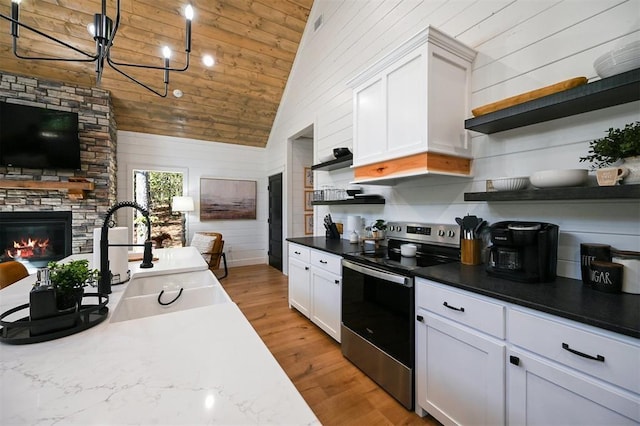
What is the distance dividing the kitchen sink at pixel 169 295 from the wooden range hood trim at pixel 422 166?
1437mm

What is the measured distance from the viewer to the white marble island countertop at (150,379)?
21.4 inches

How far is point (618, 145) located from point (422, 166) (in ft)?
2.92

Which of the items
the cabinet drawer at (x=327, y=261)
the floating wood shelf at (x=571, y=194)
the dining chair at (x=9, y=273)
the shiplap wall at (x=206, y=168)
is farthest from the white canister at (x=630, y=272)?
the shiplap wall at (x=206, y=168)

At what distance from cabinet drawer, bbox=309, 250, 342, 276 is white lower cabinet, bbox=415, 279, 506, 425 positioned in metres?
0.87

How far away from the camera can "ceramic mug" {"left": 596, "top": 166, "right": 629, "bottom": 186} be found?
46.6 inches

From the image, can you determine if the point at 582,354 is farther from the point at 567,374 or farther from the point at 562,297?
the point at 562,297

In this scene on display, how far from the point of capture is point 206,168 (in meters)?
5.54

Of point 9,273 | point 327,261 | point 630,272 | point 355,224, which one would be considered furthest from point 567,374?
point 9,273

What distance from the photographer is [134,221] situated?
498 cm

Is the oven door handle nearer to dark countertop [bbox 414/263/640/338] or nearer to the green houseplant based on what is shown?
dark countertop [bbox 414/263/640/338]

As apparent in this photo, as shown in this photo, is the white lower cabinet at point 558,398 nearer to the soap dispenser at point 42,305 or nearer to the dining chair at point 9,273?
the soap dispenser at point 42,305

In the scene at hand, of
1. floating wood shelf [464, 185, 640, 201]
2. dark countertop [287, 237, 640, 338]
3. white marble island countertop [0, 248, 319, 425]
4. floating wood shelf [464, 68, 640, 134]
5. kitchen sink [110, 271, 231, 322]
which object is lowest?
kitchen sink [110, 271, 231, 322]

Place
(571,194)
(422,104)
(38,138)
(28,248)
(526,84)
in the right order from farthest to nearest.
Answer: (28,248), (38,138), (422,104), (526,84), (571,194)

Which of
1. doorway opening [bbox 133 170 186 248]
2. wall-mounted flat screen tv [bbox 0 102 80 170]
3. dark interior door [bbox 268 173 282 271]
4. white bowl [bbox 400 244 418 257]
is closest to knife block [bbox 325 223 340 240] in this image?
white bowl [bbox 400 244 418 257]
